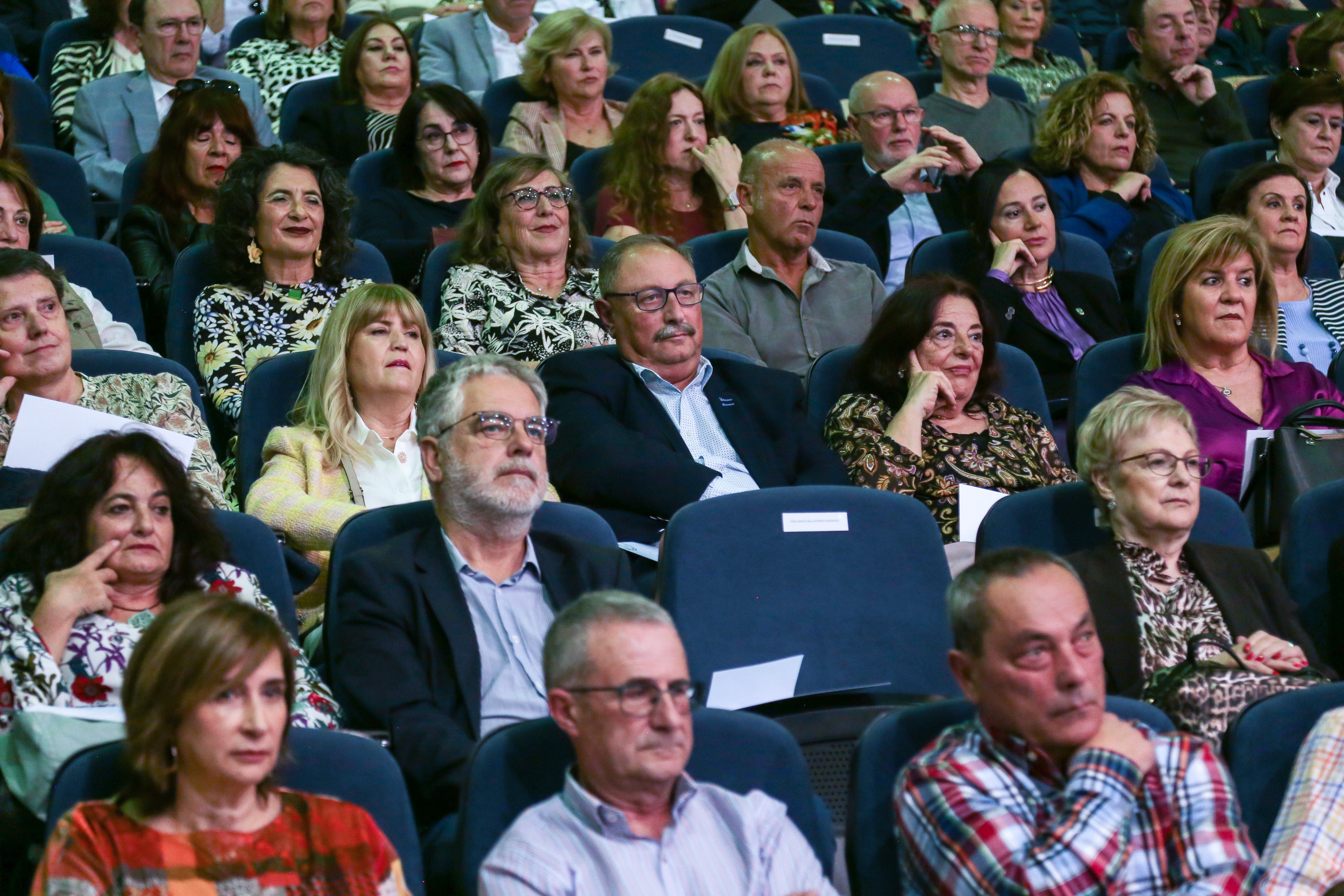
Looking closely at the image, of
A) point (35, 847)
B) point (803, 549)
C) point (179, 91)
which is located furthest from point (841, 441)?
point (179, 91)

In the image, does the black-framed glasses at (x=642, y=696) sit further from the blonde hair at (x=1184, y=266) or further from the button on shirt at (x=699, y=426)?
the blonde hair at (x=1184, y=266)

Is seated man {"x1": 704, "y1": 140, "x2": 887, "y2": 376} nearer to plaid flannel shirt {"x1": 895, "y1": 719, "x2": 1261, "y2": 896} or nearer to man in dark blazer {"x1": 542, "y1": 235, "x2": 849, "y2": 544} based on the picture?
man in dark blazer {"x1": 542, "y1": 235, "x2": 849, "y2": 544}

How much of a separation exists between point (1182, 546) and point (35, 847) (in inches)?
81.7

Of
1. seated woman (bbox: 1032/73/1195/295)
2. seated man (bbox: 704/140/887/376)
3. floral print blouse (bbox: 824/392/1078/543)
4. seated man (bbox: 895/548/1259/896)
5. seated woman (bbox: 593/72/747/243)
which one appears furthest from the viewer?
seated woman (bbox: 1032/73/1195/295)

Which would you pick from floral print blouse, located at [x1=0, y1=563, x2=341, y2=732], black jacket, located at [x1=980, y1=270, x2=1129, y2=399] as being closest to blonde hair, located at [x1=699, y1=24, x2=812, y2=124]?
black jacket, located at [x1=980, y1=270, x2=1129, y2=399]

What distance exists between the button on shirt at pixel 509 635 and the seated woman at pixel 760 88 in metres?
3.03

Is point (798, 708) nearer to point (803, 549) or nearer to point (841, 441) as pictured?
point (803, 549)

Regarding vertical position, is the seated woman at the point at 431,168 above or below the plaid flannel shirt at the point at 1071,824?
above

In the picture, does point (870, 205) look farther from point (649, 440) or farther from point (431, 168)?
point (649, 440)

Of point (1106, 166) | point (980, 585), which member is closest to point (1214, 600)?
point (980, 585)

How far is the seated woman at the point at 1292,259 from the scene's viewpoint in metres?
4.43

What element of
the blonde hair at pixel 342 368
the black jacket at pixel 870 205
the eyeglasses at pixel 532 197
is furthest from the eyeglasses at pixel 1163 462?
the black jacket at pixel 870 205

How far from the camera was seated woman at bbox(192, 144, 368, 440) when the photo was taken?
3936 millimetres

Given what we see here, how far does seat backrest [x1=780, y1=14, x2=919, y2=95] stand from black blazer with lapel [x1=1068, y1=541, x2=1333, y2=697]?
384cm
